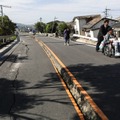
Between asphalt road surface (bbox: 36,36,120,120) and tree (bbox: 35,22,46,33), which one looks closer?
asphalt road surface (bbox: 36,36,120,120)

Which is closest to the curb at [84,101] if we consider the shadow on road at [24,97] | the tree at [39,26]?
the shadow on road at [24,97]

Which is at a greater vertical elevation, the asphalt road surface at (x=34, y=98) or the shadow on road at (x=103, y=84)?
the shadow on road at (x=103, y=84)

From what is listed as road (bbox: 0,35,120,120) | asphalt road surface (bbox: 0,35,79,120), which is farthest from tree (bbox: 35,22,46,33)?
asphalt road surface (bbox: 0,35,79,120)

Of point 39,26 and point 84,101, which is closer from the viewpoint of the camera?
point 84,101

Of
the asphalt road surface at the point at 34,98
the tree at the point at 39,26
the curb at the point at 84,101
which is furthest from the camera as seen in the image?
the tree at the point at 39,26

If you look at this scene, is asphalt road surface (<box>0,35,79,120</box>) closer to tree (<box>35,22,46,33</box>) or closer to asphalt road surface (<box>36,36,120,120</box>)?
asphalt road surface (<box>36,36,120,120</box>)

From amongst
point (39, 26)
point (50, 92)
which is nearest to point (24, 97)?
point (50, 92)

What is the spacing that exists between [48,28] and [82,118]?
10425cm

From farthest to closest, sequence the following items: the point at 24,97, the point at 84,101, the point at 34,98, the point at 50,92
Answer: the point at 50,92
the point at 24,97
the point at 34,98
the point at 84,101

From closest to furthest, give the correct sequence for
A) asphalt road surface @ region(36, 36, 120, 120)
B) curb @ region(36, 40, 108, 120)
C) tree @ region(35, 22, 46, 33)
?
curb @ region(36, 40, 108, 120)
asphalt road surface @ region(36, 36, 120, 120)
tree @ region(35, 22, 46, 33)

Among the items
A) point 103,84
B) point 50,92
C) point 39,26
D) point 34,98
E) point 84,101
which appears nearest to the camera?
point 84,101

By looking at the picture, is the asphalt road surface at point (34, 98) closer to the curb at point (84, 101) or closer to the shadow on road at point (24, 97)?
the shadow on road at point (24, 97)

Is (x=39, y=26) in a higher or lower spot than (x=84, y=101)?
higher

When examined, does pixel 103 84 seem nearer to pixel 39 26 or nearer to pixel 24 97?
pixel 24 97
